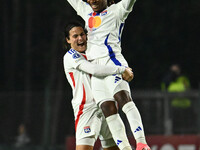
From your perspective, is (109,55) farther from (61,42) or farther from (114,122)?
(61,42)

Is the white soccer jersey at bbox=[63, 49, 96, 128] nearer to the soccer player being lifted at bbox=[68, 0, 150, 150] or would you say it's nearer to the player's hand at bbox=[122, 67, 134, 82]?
the soccer player being lifted at bbox=[68, 0, 150, 150]

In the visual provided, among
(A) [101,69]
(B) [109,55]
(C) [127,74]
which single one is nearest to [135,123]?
(C) [127,74]

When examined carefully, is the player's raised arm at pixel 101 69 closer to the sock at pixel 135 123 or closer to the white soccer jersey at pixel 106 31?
the white soccer jersey at pixel 106 31

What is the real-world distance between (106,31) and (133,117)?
2.95ft

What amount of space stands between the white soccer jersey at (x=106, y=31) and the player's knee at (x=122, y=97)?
31cm

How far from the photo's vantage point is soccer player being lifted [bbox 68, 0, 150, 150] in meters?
6.56

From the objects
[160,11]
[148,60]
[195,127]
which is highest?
[160,11]

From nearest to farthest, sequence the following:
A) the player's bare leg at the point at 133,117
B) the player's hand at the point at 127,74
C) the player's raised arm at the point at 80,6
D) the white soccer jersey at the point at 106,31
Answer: the player's bare leg at the point at 133,117, the player's hand at the point at 127,74, the white soccer jersey at the point at 106,31, the player's raised arm at the point at 80,6

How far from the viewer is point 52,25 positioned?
16.7 m

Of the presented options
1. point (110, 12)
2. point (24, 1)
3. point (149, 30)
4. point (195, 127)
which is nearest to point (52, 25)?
point (24, 1)

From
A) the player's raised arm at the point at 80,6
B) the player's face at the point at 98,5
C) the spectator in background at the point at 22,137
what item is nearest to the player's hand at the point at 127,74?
the player's face at the point at 98,5

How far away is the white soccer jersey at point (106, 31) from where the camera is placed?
672cm

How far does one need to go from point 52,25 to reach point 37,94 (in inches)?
136

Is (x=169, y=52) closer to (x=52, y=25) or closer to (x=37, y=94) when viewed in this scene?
(x=52, y=25)
